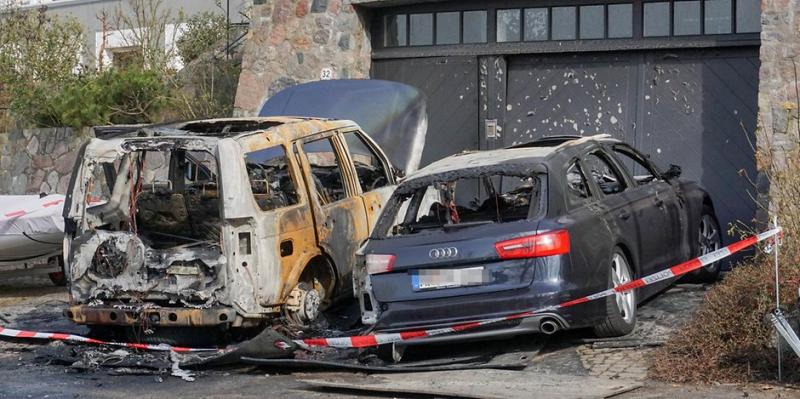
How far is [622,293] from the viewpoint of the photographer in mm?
9977

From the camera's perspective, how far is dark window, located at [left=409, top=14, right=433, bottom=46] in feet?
54.6

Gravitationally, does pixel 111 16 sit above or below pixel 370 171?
above

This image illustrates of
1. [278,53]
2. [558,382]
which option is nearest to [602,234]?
[558,382]

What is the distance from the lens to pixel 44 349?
436 inches

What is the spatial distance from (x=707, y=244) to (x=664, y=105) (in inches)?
128

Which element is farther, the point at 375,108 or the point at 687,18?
the point at 687,18

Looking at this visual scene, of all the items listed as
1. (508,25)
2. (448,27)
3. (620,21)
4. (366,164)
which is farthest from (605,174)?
(448,27)

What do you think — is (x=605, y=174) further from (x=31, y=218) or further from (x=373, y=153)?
(x=31, y=218)

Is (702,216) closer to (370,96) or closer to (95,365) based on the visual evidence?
(370,96)

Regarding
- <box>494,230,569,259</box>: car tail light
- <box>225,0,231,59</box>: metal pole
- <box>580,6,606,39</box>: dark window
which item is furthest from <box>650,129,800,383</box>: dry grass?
<box>225,0,231,59</box>: metal pole

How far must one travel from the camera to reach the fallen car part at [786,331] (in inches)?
322

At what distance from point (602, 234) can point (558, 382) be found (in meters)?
1.69

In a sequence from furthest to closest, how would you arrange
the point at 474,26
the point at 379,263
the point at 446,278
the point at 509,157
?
the point at 474,26 → the point at 509,157 → the point at 379,263 → the point at 446,278

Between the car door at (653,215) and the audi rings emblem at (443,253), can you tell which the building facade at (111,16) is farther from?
the audi rings emblem at (443,253)
